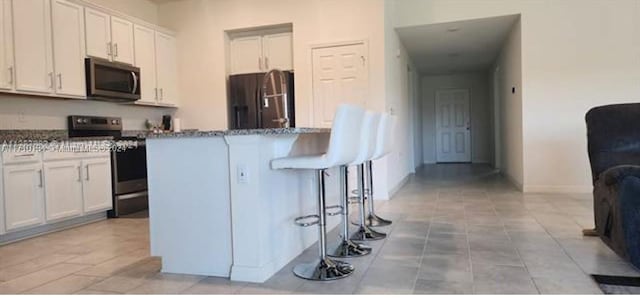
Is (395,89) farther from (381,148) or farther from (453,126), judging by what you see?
(453,126)

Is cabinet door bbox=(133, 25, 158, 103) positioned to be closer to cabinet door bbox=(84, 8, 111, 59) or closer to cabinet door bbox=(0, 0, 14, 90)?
cabinet door bbox=(84, 8, 111, 59)

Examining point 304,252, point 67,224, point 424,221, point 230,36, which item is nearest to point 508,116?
point 424,221

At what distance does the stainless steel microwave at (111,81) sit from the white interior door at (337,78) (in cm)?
218

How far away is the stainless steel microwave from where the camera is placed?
4.55 meters

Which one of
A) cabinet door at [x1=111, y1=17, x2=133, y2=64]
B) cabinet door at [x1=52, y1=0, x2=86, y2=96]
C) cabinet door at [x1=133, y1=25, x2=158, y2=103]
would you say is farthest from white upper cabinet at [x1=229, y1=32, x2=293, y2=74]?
cabinet door at [x1=52, y1=0, x2=86, y2=96]

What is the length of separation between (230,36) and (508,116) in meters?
4.37

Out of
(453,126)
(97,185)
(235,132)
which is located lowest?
(97,185)

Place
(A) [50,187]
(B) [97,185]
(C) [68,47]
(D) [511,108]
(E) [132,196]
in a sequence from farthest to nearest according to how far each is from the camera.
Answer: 1. (D) [511,108]
2. (E) [132,196]
3. (C) [68,47]
4. (B) [97,185]
5. (A) [50,187]

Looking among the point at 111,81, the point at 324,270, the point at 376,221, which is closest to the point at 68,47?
the point at 111,81

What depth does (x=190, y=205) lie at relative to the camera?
98.2 inches

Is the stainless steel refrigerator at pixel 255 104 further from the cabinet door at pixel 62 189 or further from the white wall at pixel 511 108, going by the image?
the white wall at pixel 511 108

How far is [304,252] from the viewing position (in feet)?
9.54

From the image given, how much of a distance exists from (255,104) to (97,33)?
6.50 ft

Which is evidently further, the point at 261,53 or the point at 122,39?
the point at 261,53
